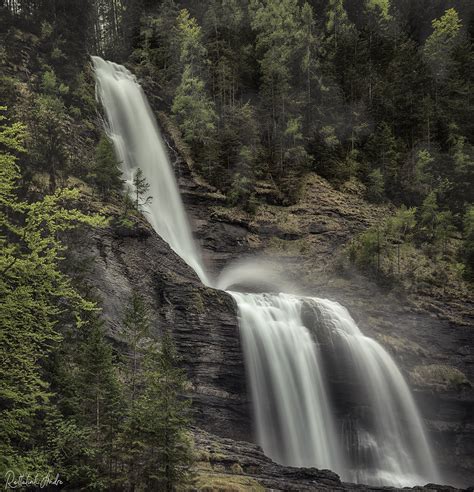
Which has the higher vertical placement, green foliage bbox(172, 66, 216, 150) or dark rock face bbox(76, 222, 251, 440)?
green foliage bbox(172, 66, 216, 150)

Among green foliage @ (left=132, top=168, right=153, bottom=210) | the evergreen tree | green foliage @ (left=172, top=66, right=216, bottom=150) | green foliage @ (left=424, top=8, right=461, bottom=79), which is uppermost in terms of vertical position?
green foliage @ (left=424, top=8, right=461, bottom=79)

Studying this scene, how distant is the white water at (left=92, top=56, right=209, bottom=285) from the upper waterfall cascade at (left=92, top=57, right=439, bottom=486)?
3.40 metres

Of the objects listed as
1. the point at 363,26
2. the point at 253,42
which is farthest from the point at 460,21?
the point at 253,42

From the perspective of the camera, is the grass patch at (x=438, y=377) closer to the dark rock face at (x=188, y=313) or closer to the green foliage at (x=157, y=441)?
the dark rock face at (x=188, y=313)

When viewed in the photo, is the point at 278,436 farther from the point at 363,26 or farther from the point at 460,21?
the point at 460,21

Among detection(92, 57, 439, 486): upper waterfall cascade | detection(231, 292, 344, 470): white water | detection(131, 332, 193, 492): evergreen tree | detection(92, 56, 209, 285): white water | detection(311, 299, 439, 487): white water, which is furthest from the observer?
detection(92, 56, 209, 285): white water

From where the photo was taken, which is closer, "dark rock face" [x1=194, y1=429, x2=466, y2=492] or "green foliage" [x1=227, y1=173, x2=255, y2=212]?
"dark rock face" [x1=194, y1=429, x2=466, y2=492]

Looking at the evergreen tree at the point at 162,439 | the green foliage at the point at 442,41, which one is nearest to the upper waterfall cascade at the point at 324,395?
the evergreen tree at the point at 162,439

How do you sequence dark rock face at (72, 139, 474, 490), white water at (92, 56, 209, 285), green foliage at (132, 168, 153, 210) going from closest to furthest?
dark rock face at (72, 139, 474, 490) < green foliage at (132, 168, 153, 210) < white water at (92, 56, 209, 285)

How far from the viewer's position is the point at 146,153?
36.5m

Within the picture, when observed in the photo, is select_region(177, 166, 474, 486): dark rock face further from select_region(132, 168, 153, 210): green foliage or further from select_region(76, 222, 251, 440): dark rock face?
select_region(76, 222, 251, 440): dark rock face

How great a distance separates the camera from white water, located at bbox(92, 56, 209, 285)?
3359 centimetres

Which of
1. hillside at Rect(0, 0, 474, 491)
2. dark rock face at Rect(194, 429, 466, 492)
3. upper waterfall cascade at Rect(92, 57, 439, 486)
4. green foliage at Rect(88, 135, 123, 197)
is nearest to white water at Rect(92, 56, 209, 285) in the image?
hillside at Rect(0, 0, 474, 491)

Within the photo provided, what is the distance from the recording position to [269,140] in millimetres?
46938
